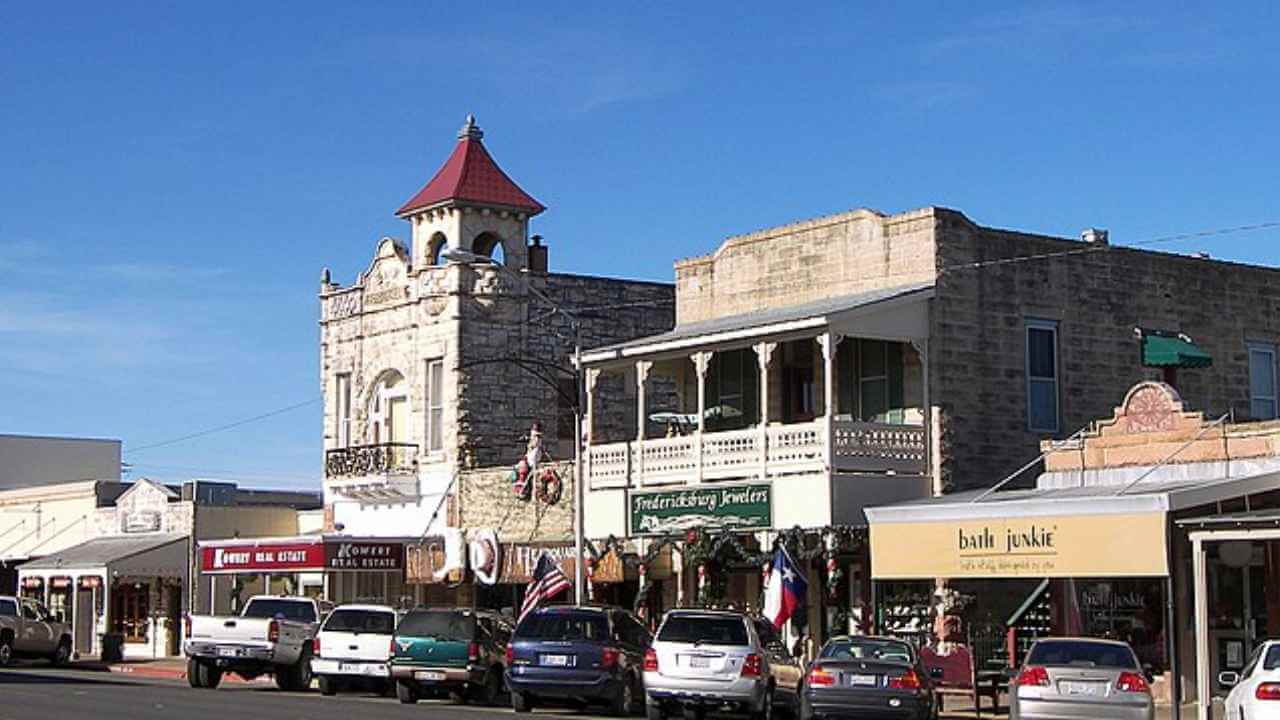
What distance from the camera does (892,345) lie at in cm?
3588

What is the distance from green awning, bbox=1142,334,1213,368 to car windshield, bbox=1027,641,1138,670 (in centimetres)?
1356

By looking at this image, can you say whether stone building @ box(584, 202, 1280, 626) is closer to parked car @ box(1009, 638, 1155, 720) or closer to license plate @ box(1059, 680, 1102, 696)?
parked car @ box(1009, 638, 1155, 720)

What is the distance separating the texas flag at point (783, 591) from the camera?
3275 cm

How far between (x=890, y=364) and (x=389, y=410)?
14.9 meters

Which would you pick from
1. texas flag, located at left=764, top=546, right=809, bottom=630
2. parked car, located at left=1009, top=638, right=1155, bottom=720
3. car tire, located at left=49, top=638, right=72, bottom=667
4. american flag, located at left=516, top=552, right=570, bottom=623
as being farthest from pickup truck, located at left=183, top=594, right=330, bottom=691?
parked car, located at left=1009, top=638, right=1155, bottom=720

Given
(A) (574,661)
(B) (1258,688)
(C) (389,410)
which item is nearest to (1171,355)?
(A) (574,661)

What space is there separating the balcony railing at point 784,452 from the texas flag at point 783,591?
1.68m

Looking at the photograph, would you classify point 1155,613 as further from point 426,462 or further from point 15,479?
point 15,479

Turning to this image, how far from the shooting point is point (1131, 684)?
22797mm

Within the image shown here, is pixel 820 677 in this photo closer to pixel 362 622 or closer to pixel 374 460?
pixel 362 622

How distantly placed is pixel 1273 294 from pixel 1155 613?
34.5ft

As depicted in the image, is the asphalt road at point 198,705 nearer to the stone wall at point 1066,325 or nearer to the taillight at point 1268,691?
the stone wall at point 1066,325

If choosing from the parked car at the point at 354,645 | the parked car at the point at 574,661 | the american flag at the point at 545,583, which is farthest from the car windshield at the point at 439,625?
the american flag at the point at 545,583

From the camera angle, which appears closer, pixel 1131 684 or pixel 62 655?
pixel 1131 684
